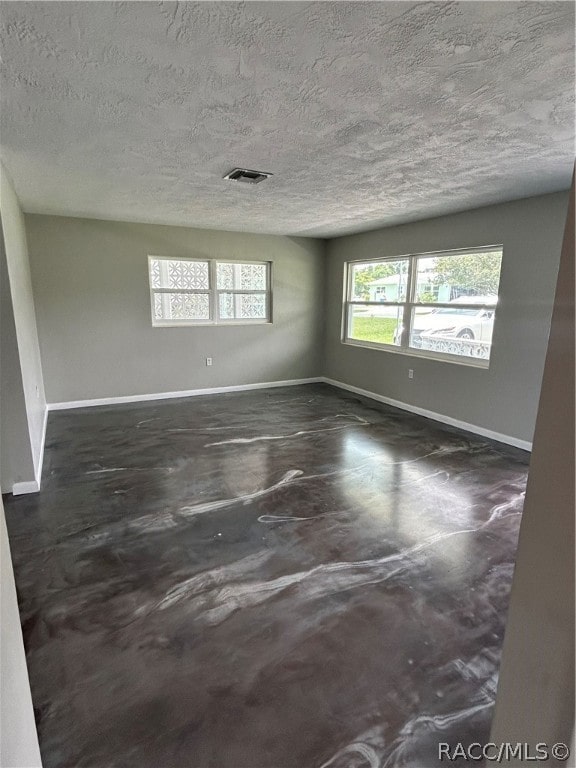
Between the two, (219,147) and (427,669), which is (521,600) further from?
(219,147)

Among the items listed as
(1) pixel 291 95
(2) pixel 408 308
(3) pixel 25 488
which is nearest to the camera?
(1) pixel 291 95

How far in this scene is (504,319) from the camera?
4086mm

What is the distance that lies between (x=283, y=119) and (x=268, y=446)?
285cm

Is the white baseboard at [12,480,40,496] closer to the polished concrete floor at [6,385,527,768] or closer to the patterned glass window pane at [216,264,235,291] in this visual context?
the polished concrete floor at [6,385,527,768]

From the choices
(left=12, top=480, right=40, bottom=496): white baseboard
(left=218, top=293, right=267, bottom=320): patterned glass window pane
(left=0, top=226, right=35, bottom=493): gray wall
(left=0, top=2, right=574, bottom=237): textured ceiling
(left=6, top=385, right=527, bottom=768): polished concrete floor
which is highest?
(left=0, top=2, right=574, bottom=237): textured ceiling

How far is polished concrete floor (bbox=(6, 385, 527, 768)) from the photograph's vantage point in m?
1.40

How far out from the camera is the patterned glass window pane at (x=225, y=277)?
600 cm

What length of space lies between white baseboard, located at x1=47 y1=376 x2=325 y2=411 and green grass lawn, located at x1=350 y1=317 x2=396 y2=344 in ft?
3.97

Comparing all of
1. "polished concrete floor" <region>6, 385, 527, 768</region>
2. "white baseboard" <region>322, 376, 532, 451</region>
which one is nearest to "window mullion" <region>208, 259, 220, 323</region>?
"white baseboard" <region>322, 376, 532, 451</region>

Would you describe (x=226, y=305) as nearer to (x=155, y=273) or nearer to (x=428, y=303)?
(x=155, y=273)

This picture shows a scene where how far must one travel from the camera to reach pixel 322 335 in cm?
702

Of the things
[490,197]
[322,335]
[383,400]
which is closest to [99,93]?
[490,197]

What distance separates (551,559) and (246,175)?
123 inches

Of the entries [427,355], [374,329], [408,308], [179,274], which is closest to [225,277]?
[179,274]
